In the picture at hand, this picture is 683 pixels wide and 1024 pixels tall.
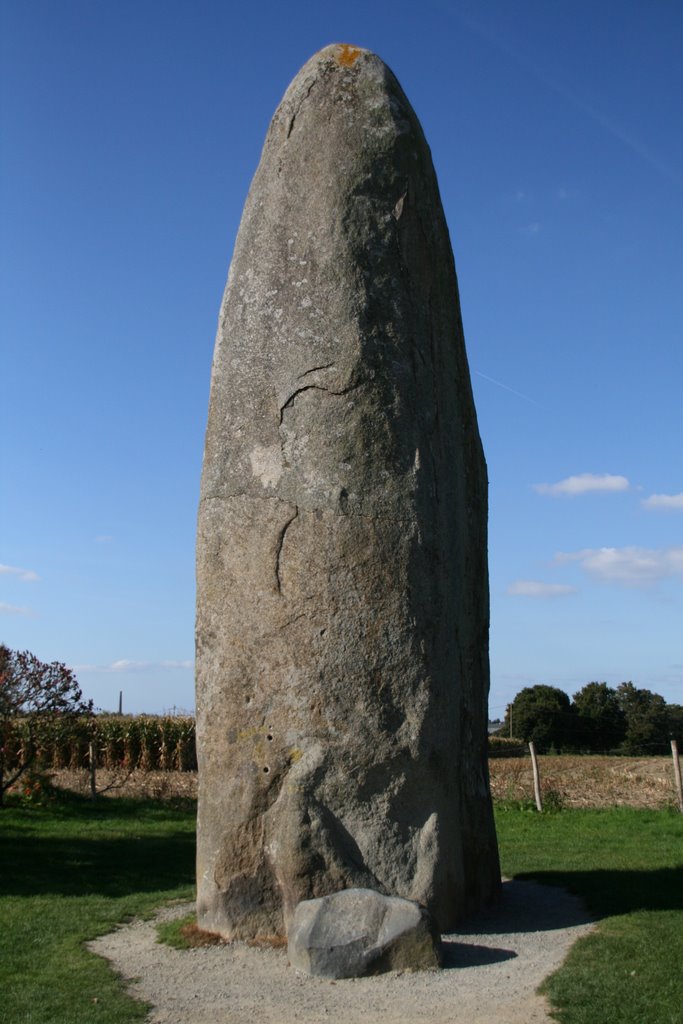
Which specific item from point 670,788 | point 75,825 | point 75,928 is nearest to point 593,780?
point 670,788

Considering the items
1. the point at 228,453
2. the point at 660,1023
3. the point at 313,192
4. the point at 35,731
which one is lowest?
the point at 660,1023

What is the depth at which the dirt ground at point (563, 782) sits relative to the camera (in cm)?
1756

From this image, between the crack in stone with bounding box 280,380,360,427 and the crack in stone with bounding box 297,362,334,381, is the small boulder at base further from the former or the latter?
the crack in stone with bounding box 297,362,334,381

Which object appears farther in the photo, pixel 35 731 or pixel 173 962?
pixel 35 731

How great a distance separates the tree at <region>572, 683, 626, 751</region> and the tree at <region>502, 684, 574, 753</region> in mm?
465

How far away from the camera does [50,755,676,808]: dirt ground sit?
57.6 feet

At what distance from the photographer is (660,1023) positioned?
5648 millimetres

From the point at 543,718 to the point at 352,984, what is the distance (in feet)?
106

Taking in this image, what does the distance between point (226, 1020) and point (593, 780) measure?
15101 millimetres

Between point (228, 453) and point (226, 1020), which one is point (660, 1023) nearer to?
point (226, 1020)

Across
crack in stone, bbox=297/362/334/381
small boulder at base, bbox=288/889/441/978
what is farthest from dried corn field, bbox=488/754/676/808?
crack in stone, bbox=297/362/334/381

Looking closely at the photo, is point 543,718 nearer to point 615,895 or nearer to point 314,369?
point 615,895

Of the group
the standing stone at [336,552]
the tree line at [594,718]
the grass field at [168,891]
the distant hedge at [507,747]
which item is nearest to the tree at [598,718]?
the tree line at [594,718]

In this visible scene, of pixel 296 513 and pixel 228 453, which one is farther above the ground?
pixel 228 453
